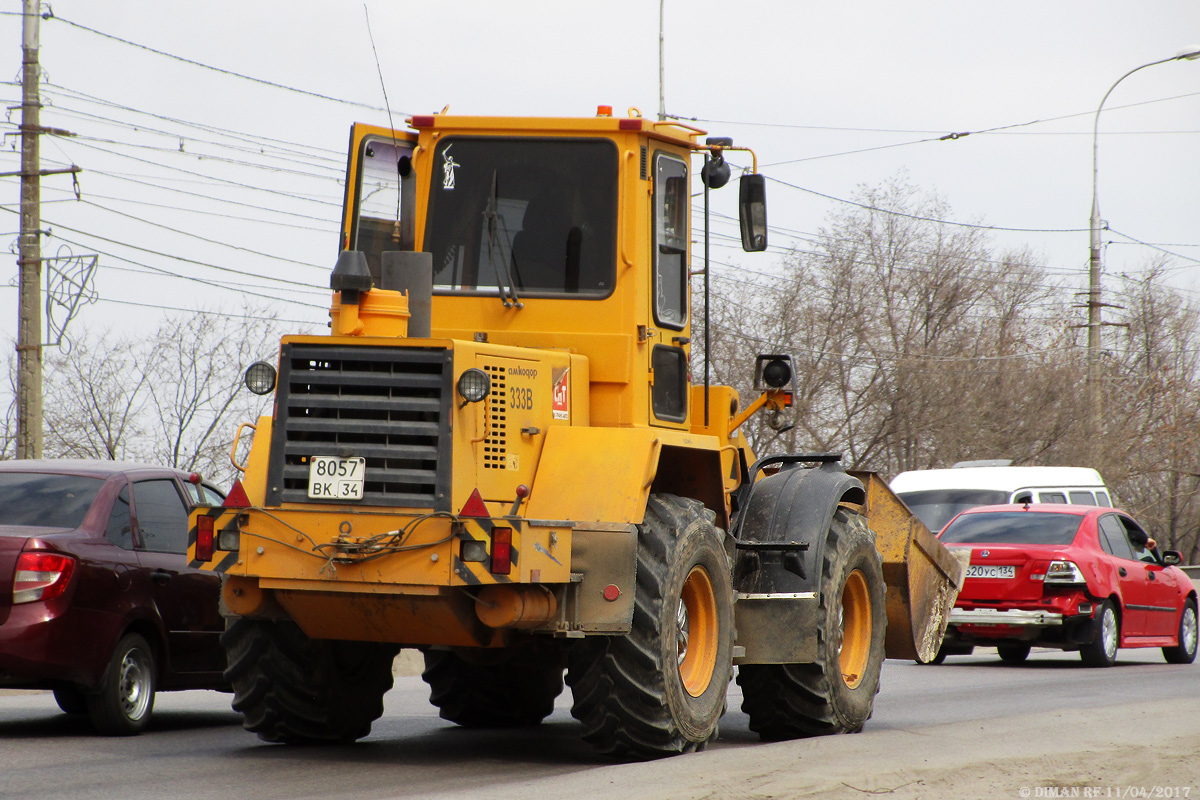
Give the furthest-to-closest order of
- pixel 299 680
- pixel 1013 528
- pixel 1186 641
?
pixel 1186 641, pixel 1013 528, pixel 299 680

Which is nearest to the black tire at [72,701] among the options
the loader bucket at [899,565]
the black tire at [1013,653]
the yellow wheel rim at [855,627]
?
the yellow wheel rim at [855,627]

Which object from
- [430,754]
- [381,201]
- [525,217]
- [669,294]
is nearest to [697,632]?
[430,754]

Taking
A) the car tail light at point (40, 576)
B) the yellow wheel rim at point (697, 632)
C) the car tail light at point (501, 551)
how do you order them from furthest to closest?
the car tail light at point (40, 576) → the yellow wheel rim at point (697, 632) → the car tail light at point (501, 551)

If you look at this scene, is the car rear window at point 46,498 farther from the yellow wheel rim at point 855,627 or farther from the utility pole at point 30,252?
the utility pole at point 30,252

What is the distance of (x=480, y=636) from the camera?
321 inches

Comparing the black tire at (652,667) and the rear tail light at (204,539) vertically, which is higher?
the rear tail light at (204,539)

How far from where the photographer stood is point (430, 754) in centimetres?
917

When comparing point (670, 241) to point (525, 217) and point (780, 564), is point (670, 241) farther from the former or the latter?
point (780, 564)

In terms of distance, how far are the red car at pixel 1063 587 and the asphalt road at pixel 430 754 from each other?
11.3 ft

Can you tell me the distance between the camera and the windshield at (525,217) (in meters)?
9.03

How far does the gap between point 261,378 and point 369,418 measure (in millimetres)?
637

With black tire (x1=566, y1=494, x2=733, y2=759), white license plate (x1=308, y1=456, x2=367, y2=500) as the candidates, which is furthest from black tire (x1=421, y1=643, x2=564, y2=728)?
white license plate (x1=308, y1=456, x2=367, y2=500)

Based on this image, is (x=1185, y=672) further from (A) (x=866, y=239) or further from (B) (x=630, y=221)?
(A) (x=866, y=239)

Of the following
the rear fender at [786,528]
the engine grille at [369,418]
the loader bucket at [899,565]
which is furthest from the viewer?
the loader bucket at [899,565]
